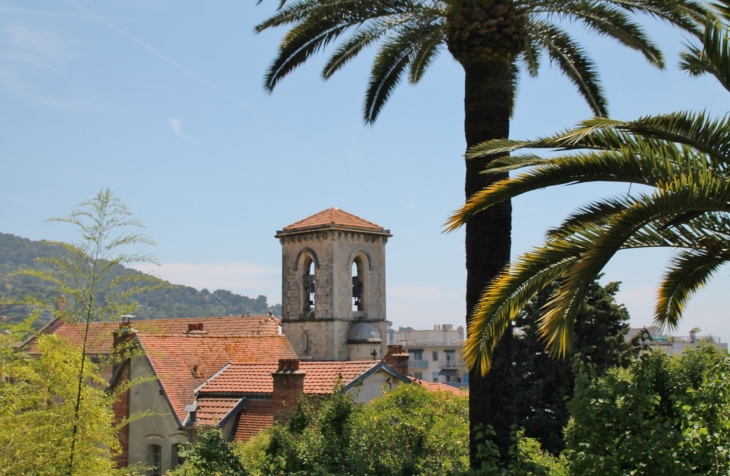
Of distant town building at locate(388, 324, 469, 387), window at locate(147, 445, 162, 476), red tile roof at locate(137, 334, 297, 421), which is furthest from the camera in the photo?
distant town building at locate(388, 324, 469, 387)

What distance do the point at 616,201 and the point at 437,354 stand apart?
84.9m

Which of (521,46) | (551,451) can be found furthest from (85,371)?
(551,451)

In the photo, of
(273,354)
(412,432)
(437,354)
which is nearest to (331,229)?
(273,354)

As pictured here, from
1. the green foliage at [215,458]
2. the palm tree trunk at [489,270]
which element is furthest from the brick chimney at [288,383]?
the palm tree trunk at [489,270]

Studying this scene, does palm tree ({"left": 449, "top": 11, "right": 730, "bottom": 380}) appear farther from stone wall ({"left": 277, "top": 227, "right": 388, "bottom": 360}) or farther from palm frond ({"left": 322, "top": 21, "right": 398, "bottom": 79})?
stone wall ({"left": 277, "top": 227, "right": 388, "bottom": 360})

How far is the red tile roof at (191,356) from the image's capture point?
23969mm

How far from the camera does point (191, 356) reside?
26062 millimetres

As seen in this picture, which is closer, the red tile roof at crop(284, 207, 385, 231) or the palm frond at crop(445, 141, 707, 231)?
the palm frond at crop(445, 141, 707, 231)

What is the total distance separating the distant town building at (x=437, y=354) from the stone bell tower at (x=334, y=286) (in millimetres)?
45189

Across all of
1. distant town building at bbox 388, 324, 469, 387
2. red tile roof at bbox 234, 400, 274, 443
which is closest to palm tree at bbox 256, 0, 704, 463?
red tile roof at bbox 234, 400, 274, 443

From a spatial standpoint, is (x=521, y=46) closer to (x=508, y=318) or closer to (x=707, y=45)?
(x=707, y=45)

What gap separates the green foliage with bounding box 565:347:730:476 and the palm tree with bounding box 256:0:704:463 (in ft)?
2.80

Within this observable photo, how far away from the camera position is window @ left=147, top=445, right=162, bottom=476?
2331 centimetres

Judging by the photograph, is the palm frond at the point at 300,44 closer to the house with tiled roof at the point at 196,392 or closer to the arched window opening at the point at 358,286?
the house with tiled roof at the point at 196,392
